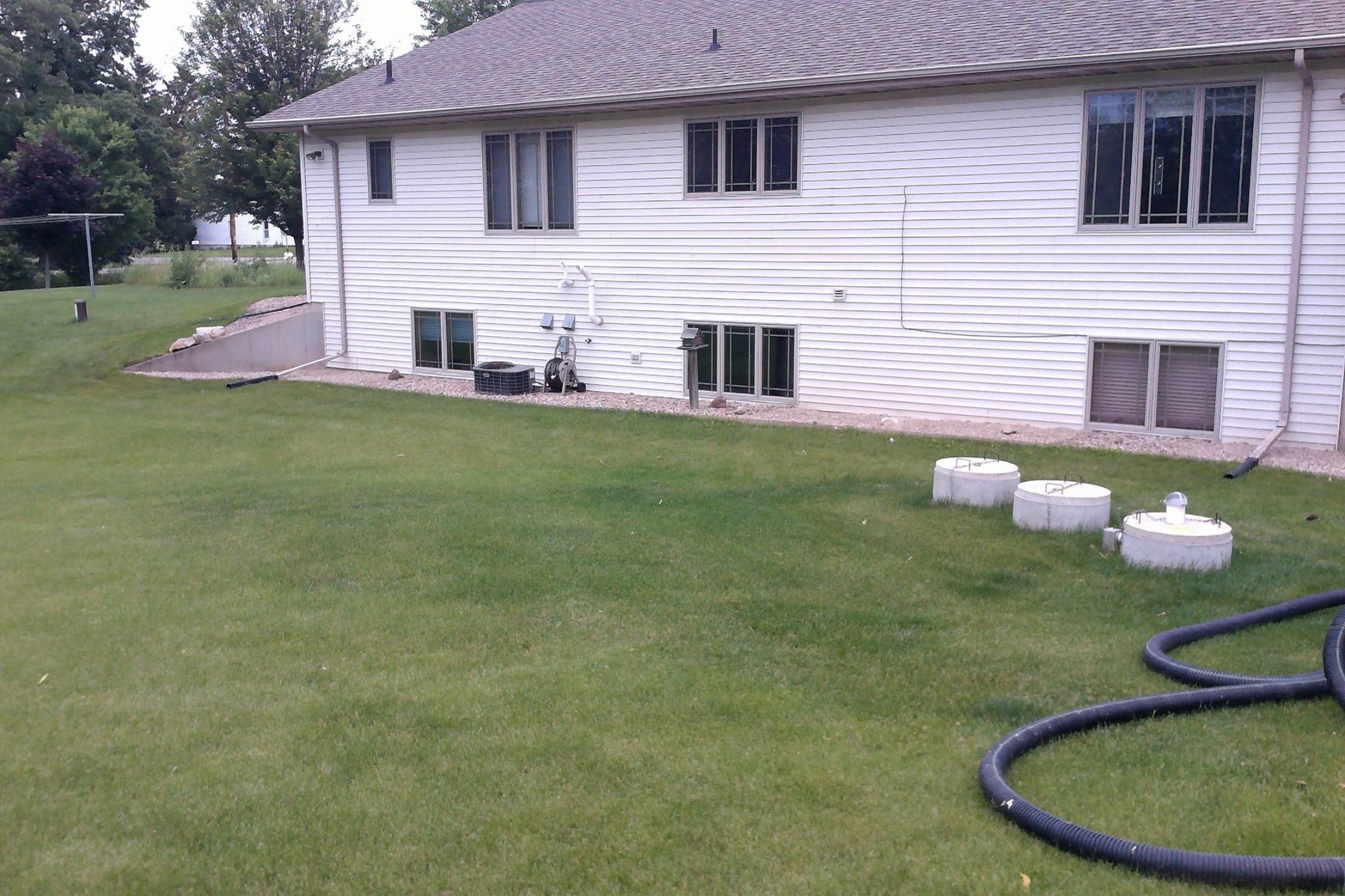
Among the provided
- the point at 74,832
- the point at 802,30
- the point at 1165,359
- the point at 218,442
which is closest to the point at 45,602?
the point at 74,832

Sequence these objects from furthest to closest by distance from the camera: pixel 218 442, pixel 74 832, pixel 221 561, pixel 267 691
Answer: pixel 218 442 → pixel 221 561 → pixel 267 691 → pixel 74 832

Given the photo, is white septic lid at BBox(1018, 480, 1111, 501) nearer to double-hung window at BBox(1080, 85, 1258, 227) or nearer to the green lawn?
the green lawn

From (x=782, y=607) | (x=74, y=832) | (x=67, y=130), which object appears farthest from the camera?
(x=67, y=130)

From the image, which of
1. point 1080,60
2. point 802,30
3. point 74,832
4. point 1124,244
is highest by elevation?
point 802,30

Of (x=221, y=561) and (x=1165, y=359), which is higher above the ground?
(x=1165, y=359)

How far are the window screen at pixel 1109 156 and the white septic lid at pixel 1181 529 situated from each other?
5.45m

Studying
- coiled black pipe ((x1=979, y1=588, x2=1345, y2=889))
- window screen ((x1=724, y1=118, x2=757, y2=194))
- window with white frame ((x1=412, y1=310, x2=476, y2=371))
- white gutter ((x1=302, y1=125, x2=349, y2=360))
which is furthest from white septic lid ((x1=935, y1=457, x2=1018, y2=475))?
white gutter ((x1=302, y1=125, x2=349, y2=360))

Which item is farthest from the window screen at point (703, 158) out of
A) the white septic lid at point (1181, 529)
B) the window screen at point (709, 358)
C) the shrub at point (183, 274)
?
the shrub at point (183, 274)

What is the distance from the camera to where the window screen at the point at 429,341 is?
17.5 metres

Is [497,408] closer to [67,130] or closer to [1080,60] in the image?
[1080,60]

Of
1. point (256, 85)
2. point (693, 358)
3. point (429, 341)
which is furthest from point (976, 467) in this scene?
point (256, 85)

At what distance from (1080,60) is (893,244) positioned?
2.81 metres

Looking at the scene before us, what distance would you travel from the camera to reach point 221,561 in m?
7.75

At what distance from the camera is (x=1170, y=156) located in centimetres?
1144
